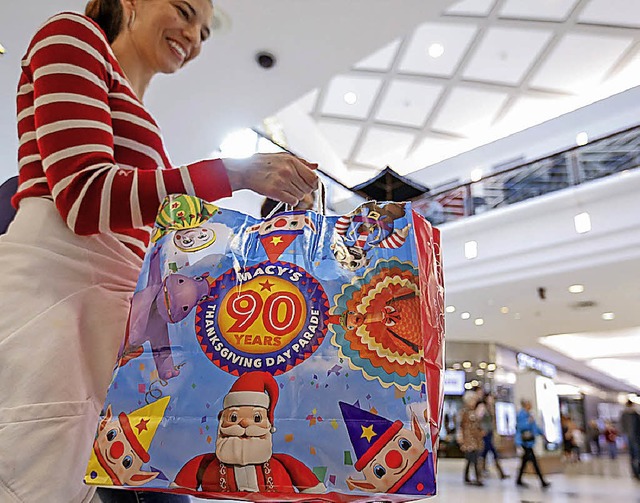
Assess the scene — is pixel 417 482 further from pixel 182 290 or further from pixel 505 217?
pixel 505 217

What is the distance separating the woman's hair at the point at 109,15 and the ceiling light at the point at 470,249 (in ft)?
34.5

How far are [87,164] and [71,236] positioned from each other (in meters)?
0.11

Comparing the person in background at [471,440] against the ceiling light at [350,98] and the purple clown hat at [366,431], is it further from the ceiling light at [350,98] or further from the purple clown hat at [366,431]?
the purple clown hat at [366,431]

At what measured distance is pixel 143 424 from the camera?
1.96ft

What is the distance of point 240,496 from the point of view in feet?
1.86

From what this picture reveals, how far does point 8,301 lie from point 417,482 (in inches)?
21.2

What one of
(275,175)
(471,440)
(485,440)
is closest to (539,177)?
(471,440)

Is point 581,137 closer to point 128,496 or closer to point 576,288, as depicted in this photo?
point 576,288

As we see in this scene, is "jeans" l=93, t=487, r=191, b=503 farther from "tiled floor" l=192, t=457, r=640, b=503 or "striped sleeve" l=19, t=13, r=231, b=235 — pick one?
"tiled floor" l=192, t=457, r=640, b=503

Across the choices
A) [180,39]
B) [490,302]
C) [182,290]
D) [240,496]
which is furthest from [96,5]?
[490,302]

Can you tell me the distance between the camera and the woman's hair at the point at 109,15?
1030 millimetres

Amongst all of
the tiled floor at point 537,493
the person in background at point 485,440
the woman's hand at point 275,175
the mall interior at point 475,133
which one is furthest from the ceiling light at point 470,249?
the woman's hand at point 275,175

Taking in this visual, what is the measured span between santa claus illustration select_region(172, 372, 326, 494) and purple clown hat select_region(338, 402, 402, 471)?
2.0 inches

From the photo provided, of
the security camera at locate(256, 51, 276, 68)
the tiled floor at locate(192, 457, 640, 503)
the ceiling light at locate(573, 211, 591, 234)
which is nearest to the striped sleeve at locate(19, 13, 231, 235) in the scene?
the security camera at locate(256, 51, 276, 68)
